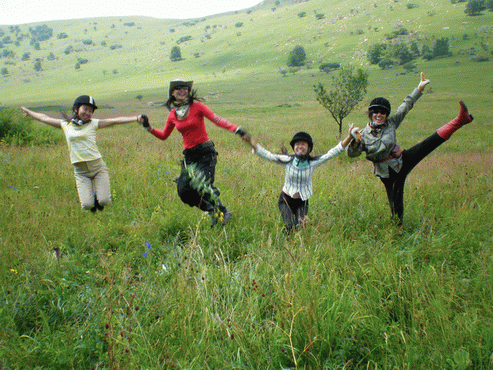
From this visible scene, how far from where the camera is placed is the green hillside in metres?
90.8

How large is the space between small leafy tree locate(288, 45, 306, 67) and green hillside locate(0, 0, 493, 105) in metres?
3.59

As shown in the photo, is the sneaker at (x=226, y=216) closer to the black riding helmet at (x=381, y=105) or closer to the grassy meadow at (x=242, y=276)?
the grassy meadow at (x=242, y=276)

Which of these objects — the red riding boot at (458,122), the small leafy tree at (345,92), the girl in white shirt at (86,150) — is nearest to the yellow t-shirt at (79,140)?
the girl in white shirt at (86,150)

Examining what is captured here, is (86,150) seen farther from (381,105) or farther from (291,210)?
(381,105)

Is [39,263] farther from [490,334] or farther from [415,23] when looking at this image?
[415,23]

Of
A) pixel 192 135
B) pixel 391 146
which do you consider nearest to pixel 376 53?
pixel 391 146

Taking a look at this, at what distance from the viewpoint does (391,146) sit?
4164mm

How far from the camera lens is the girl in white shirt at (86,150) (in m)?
4.96

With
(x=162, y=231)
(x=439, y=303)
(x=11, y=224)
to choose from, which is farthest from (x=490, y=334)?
(x=11, y=224)

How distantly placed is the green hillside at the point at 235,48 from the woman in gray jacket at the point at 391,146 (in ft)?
223

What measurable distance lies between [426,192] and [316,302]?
4291 millimetres

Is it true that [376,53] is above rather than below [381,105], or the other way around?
above

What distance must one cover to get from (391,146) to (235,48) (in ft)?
491

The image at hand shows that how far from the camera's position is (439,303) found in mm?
2338
